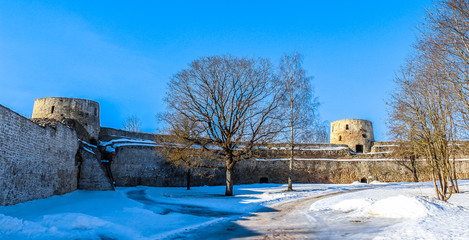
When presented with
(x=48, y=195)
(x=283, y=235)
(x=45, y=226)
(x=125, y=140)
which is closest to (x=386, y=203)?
(x=283, y=235)

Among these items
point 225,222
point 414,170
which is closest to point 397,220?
point 225,222

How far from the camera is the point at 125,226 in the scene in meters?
8.80

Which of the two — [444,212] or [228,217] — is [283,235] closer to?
[228,217]

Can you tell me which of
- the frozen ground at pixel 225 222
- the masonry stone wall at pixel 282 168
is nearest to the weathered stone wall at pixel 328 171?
the masonry stone wall at pixel 282 168

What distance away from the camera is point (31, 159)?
1305 centimetres

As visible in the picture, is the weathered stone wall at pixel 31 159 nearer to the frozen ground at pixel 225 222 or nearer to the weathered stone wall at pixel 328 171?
the frozen ground at pixel 225 222

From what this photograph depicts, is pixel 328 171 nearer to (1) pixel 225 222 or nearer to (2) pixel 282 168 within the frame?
(2) pixel 282 168

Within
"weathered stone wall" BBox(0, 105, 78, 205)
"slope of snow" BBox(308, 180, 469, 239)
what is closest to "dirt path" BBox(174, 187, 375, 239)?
"slope of snow" BBox(308, 180, 469, 239)

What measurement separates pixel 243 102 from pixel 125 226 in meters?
11.0

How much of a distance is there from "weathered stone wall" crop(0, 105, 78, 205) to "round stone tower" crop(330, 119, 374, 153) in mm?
30738

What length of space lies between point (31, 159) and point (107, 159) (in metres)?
13.1

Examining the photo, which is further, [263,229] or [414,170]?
[414,170]

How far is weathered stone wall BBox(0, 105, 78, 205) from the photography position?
11.2 metres

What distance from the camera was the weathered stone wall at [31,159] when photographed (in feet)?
36.9
